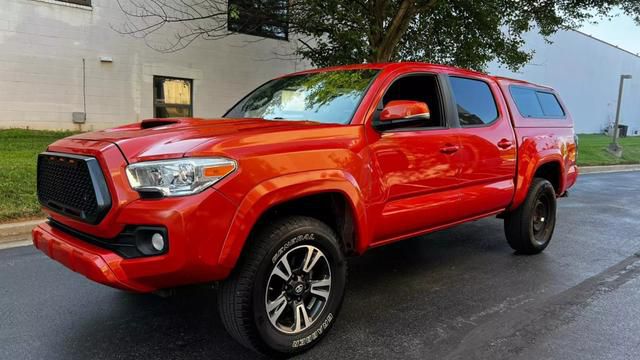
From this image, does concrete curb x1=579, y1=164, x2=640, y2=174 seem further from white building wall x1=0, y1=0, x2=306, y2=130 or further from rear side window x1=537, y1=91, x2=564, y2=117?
white building wall x1=0, y1=0, x2=306, y2=130

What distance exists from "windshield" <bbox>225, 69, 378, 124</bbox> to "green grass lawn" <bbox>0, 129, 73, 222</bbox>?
324 cm

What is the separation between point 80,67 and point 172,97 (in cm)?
250

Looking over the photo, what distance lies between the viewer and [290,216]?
3.22 meters

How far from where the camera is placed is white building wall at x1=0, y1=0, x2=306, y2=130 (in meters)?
11.7

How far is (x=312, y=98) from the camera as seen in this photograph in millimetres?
4152

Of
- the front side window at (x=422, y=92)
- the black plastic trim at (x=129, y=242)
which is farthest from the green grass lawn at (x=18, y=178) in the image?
the front side window at (x=422, y=92)

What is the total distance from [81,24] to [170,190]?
11567mm

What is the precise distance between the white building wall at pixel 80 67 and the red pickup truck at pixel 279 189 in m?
9.45

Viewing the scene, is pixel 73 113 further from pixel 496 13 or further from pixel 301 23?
pixel 496 13

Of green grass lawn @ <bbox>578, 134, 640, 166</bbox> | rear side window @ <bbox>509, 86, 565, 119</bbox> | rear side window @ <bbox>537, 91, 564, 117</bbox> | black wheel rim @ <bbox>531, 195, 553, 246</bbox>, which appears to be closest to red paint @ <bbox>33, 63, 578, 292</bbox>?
rear side window @ <bbox>509, 86, 565, 119</bbox>

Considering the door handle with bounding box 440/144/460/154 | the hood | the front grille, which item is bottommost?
the front grille

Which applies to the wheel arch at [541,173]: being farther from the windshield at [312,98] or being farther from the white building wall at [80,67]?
the white building wall at [80,67]

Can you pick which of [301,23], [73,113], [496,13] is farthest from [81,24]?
[496,13]

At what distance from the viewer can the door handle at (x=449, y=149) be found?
4160mm
